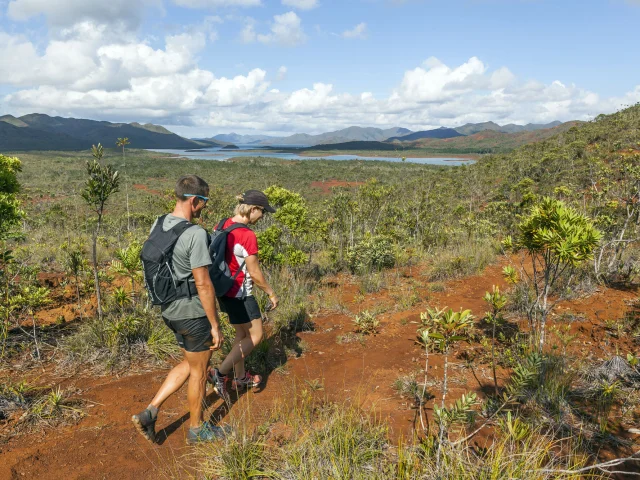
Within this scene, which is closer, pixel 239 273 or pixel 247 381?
pixel 239 273

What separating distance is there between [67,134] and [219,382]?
177776mm

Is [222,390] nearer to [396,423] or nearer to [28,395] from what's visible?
[396,423]

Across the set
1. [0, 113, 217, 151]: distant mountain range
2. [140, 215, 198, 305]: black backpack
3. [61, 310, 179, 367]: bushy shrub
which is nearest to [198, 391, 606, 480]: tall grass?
[140, 215, 198, 305]: black backpack

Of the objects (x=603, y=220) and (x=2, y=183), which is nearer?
(x=2, y=183)

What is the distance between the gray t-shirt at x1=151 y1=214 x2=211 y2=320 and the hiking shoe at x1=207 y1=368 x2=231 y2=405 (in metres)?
0.95

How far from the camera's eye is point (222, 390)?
3031 mm

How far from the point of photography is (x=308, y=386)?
341cm

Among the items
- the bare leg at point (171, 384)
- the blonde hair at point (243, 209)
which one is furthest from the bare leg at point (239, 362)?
the blonde hair at point (243, 209)

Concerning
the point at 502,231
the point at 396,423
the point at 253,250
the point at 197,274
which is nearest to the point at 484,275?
the point at 502,231

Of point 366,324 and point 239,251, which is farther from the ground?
point 239,251

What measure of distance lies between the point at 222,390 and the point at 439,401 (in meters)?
1.83

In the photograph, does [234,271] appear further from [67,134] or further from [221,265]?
[67,134]

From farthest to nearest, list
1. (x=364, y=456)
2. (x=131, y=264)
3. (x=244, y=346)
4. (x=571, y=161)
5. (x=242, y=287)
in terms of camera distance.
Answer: (x=571, y=161), (x=131, y=264), (x=244, y=346), (x=242, y=287), (x=364, y=456)

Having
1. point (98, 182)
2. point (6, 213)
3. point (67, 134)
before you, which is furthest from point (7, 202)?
point (67, 134)
